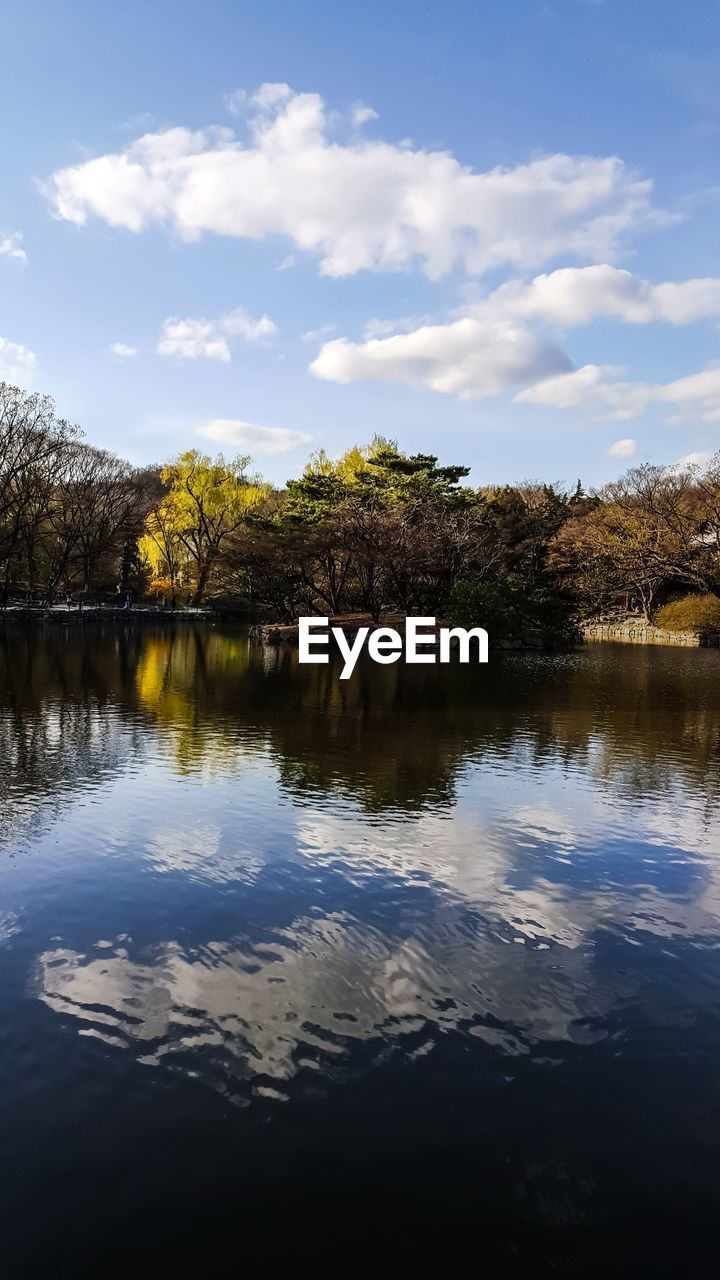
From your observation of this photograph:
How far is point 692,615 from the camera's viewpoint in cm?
5025

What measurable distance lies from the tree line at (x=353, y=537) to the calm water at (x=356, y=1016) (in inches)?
1170

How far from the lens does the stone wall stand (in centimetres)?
4878

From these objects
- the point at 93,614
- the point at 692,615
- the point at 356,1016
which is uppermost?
the point at 692,615

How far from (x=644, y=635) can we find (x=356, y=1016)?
171ft

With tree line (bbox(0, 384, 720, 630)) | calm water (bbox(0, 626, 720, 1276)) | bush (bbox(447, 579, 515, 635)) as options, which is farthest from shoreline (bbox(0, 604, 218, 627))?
calm water (bbox(0, 626, 720, 1276))

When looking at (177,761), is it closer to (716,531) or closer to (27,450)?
(27,450)

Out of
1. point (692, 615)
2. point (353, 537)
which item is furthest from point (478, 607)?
point (692, 615)

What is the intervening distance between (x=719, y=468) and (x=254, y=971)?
51.7 meters

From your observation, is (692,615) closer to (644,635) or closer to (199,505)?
(644,635)

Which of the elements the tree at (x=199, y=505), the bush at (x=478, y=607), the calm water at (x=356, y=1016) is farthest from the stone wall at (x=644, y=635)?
the calm water at (x=356, y=1016)

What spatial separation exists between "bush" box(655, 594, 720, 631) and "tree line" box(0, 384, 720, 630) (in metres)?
1.22

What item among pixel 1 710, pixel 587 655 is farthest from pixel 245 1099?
pixel 587 655

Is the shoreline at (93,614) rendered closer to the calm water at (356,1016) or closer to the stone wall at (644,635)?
the stone wall at (644,635)

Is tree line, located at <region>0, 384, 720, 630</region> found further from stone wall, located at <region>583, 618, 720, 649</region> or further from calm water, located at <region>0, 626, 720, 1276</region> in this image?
calm water, located at <region>0, 626, 720, 1276</region>
